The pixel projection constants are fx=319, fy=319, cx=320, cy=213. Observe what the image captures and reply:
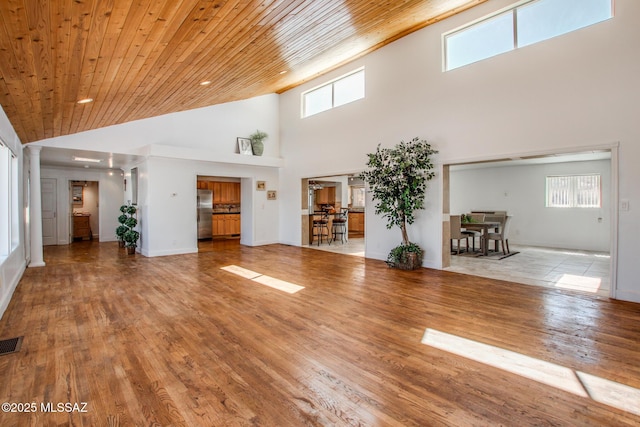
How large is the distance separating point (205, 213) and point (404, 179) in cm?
697

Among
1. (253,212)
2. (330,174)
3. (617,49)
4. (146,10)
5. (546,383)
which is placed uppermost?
(617,49)

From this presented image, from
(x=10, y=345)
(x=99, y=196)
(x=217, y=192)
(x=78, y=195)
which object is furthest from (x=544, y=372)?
(x=78, y=195)

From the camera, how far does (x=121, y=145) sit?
700 cm

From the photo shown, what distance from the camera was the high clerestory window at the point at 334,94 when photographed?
23.8 ft

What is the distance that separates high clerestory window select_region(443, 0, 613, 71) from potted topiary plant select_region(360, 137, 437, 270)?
155 cm

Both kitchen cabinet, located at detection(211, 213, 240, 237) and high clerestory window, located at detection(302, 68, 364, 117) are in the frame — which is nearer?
high clerestory window, located at detection(302, 68, 364, 117)

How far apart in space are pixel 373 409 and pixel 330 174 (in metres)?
6.32

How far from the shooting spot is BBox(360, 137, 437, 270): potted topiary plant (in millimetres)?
5639

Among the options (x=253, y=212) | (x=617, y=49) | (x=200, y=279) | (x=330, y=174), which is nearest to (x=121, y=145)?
(x=253, y=212)

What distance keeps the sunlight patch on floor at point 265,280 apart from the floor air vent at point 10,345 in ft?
8.74

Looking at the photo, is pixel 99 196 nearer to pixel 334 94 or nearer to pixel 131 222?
pixel 131 222

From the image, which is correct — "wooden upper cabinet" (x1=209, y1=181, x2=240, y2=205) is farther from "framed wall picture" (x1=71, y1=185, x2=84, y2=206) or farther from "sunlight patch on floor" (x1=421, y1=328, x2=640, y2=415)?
"sunlight patch on floor" (x1=421, y1=328, x2=640, y2=415)

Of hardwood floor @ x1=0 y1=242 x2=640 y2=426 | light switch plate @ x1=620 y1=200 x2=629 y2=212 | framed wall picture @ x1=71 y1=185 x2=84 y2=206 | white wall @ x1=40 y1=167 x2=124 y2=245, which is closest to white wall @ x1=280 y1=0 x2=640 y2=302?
light switch plate @ x1=620 y1=200 x2=629 y2=212

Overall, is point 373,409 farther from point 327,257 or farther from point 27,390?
point 327,257
